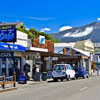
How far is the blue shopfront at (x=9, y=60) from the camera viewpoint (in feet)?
80.2

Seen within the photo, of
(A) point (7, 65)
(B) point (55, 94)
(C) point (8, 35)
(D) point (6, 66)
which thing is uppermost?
(C) point (8, 35)

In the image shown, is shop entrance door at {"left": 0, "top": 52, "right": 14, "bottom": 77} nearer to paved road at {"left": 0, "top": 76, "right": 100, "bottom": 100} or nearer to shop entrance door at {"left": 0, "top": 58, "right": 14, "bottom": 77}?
shop entrance door at {"left": 0, "top": 58, "right": 14, "bottom": 77}

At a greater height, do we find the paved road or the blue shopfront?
the blue shopfront

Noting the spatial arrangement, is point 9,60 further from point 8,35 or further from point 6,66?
point 8,35

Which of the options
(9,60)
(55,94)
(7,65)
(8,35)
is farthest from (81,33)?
(55,94)

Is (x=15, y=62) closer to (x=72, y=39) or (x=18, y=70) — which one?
(x=18, y=70)

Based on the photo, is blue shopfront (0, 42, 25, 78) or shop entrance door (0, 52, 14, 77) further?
shop entrance door (0, 52, 14, 77)

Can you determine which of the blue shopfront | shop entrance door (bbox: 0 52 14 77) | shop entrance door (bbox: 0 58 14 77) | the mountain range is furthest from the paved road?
the mountain range

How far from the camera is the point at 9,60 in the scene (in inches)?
1115

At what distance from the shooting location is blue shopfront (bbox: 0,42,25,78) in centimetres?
2444

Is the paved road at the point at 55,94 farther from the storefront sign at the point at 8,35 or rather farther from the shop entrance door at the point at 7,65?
the storefront sign at the point at 8,35

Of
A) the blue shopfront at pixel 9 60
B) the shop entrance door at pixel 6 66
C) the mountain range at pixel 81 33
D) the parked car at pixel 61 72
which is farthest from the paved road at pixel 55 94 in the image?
the mountain range at pixel 81 33

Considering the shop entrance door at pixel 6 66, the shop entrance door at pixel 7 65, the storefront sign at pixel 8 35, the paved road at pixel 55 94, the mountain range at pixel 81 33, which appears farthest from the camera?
the mountain range at pixel 81 33

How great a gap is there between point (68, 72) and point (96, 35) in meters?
119
